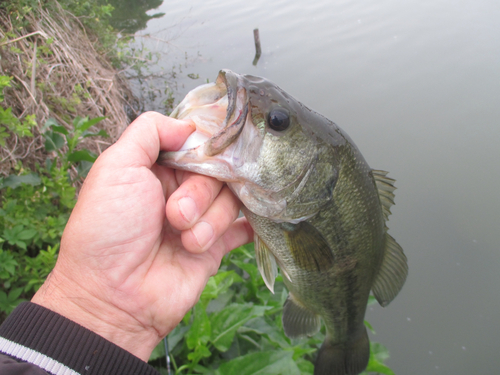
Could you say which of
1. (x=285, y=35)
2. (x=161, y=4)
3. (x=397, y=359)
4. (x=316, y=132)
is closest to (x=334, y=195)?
(x=316, y=132)

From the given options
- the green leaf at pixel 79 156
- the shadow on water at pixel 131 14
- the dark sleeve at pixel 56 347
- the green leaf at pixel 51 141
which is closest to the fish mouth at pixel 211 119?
the dark sleeve at pixel 56 347

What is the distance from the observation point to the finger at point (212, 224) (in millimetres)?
1325

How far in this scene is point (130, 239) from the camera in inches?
51.2

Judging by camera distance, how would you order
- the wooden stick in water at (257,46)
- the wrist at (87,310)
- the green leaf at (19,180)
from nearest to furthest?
the wrist at (87,310) < the green leaf at (19,180) < the wooden stick in water at (257,46)

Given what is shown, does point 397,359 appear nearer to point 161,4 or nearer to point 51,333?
point 51,333

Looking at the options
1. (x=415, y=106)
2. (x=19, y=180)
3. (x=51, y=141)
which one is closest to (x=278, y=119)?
(x=19, y=180)

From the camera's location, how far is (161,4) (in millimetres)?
11500

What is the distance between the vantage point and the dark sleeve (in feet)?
3.63

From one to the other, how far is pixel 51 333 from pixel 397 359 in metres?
3.28

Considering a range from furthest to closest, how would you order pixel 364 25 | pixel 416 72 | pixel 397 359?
pixel 364 25
pixel 416 72
pixel 397 359

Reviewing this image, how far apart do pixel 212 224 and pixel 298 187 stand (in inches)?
16.0

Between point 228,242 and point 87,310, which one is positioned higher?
point 87,310

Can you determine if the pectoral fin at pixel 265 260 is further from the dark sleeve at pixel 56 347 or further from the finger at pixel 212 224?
the dark sleeve at pixel 56 347

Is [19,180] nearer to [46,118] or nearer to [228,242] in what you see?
[46,118]
